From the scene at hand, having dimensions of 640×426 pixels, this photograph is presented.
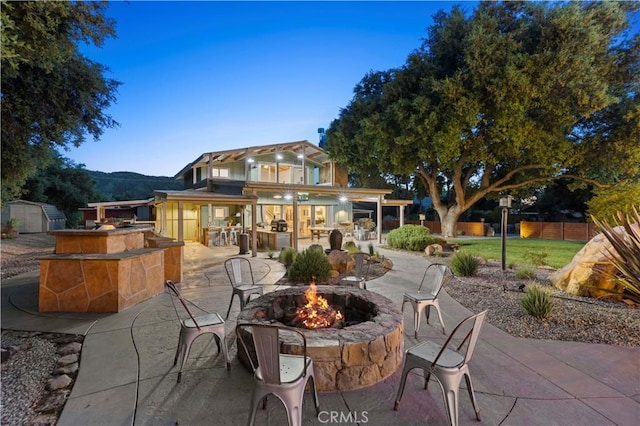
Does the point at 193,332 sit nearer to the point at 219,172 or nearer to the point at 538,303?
the point at 538,303

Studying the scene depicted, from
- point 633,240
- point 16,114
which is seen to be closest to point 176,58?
point 16,114

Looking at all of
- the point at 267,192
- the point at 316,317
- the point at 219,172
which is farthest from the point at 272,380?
the point at 219,172

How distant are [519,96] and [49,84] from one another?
15.8 m

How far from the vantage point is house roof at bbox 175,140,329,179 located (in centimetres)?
1591

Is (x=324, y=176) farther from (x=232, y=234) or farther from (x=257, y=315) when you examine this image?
(x=257, y=315)

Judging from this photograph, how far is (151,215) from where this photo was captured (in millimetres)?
23812

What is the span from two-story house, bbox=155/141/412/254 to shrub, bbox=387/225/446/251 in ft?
7.26

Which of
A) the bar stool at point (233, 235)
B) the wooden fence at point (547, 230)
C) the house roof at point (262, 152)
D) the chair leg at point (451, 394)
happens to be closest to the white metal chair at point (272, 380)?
the chair leg at point (451, 394)

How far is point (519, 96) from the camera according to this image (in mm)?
12219

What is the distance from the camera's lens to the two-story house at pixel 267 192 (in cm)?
1547

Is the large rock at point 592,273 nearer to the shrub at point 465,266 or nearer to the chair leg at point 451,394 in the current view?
the shrub at point 465,266

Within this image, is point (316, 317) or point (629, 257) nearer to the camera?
point (316, 317)

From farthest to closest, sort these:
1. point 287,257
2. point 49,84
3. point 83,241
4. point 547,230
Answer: point 547,230 → point 287,257 → point 49,84 → point 83,241

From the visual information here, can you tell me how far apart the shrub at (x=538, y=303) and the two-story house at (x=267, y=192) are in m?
9.11
